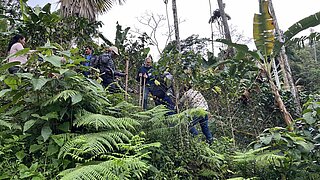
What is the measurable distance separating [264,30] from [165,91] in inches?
85.7

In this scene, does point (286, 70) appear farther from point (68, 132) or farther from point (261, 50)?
point (68, 132)

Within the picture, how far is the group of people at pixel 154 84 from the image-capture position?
4254 mm

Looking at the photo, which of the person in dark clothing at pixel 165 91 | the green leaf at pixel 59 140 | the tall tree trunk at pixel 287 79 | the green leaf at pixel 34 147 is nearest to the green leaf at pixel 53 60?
the green leaf at pixel 59 140

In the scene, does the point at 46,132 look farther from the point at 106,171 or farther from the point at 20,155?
the point at 106,171

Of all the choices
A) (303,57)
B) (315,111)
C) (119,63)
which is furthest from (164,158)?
(303,57)

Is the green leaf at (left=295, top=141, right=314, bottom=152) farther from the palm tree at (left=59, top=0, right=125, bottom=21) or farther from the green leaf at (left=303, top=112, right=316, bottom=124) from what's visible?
the palm tree at (left=59, top=0, right=125, bottom=21)

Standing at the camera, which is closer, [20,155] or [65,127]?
[20,155]

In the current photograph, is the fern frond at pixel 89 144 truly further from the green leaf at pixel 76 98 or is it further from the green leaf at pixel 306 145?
the green leaf at pixel 306 145

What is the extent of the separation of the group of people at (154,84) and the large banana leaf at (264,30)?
1678 millimetres

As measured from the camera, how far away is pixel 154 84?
5.09 metres

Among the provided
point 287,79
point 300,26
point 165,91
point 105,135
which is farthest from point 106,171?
point 287,79

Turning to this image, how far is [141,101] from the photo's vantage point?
530 cm

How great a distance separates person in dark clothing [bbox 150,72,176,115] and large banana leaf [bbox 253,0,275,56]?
1.96 meters

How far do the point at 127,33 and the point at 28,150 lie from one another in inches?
204
